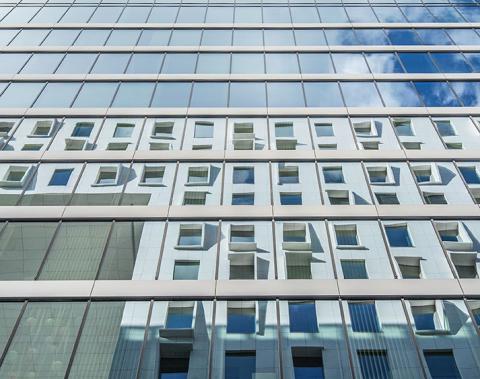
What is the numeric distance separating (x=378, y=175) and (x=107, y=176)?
11.0 metres

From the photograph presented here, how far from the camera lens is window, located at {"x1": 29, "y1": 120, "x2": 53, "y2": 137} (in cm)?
2188

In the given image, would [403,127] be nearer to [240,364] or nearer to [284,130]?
[284,130]

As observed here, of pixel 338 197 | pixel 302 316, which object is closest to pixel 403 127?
pixel 338 197

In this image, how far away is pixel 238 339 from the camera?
46.2 feet

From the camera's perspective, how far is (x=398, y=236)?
1719cm

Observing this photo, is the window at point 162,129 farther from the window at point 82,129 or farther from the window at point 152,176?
the window at point 82,129

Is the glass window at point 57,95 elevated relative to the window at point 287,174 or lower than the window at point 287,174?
elevated

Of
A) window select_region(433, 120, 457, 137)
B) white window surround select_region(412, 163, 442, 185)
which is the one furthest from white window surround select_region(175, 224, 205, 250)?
window select_region(433, 120, 457, 137)

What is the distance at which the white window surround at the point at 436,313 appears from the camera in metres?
14.2

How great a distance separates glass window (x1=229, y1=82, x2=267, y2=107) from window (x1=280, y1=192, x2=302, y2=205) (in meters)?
6.09

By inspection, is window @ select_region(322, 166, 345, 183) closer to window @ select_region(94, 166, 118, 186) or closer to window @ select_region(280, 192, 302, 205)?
window @ select_region(280, 192, 302, 205)

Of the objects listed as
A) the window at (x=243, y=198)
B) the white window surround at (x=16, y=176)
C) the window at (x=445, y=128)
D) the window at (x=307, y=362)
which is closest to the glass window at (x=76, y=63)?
the white window surround at (x=16, y=176)

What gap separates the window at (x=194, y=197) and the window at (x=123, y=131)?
15.8 feet

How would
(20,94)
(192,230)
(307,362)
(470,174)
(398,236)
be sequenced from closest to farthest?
(307,362)
(398,236)
(192,230)
(470,174)
(20,94)
